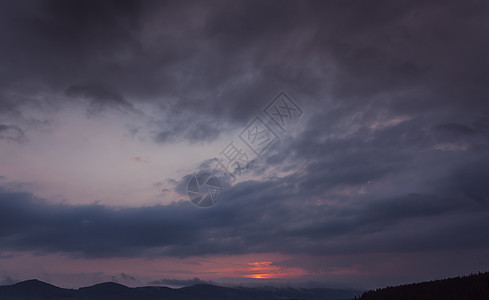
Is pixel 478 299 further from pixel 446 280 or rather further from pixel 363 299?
pixel 363 299

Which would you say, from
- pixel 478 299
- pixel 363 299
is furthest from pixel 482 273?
pixel 363 299

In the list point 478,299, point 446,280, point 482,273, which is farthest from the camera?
point 446,280

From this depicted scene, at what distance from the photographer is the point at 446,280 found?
264 feet

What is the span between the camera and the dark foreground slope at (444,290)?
213ft

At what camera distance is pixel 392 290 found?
87812 mm

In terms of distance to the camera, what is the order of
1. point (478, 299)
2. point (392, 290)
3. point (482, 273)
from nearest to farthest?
1. point (478, 299)
2. point (482, 273)
3. point (392, 290)

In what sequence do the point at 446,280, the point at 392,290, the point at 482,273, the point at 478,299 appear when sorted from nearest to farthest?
the point at 478,299, the point at 482,273, the point at 446,280, the point at 392,290

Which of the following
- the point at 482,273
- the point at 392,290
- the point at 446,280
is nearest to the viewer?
the point at 482,273

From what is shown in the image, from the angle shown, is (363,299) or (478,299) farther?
(363,299)

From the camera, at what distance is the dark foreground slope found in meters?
65.0

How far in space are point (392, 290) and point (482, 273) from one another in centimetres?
1989

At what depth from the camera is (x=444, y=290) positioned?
7431 centimetres

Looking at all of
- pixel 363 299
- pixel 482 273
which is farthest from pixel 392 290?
pixel 482 273

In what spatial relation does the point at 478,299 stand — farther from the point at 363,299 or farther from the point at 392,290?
the point at 363,299
